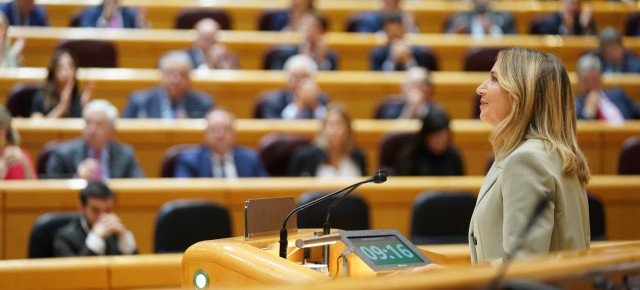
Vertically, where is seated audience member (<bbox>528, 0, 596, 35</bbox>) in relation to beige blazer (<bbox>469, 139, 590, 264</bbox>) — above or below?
above

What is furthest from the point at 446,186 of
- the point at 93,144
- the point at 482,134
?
the point at 93,144

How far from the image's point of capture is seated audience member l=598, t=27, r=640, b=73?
4.48 metres

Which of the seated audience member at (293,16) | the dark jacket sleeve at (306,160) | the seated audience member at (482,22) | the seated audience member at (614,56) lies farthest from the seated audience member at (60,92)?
the seated audience member at (614,56)

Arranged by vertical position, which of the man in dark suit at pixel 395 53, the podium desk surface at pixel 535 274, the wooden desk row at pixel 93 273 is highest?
the man in dark suit at pixel 395 53

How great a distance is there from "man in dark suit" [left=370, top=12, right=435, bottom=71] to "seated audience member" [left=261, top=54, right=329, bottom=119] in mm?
662

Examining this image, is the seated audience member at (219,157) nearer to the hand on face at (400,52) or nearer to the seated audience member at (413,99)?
the seated audience member at (413,99)

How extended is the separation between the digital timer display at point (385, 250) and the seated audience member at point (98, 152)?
1.91 m

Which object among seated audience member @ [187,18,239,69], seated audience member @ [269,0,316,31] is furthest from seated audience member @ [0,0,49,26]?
seated audience member @ [269,0,316,31]

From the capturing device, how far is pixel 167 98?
12.3 ft

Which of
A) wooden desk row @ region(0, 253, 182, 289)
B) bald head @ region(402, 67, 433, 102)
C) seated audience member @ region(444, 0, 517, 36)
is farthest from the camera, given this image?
seated audience member @ region(444, 0, 517, 36)

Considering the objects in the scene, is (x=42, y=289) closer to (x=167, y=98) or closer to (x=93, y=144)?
(x=93, y=144)

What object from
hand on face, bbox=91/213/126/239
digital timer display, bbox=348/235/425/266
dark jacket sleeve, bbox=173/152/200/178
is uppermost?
digital timer display, bbox=348/235/425/266

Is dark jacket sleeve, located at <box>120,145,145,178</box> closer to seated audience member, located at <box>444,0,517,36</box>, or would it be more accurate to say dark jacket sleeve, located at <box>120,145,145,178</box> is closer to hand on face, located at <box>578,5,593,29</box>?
seated audience member, located at <box>444,0,517,36</box>

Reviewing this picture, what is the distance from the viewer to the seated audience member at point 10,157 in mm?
2836
